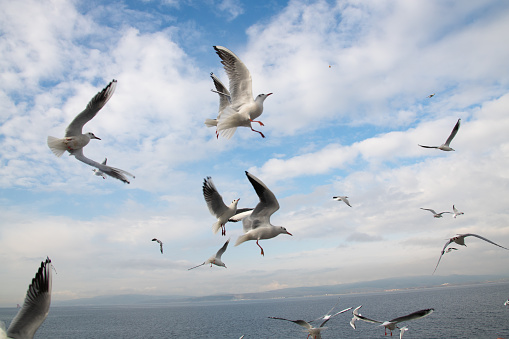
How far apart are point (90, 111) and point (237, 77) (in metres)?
3.88

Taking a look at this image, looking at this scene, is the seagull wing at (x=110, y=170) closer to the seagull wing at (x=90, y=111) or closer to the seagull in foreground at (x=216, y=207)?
the seagull wing at (x=90, y=111)

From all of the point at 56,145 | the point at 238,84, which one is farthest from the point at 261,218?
the point at 56,145

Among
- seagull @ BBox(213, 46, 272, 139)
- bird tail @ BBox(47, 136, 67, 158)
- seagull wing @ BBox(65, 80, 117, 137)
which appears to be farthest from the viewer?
seagull @ BBox(213, 46, 272, 139)

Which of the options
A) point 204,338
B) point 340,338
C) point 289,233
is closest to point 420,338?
point 340,338

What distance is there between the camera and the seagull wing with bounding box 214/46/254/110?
10000 millimetres

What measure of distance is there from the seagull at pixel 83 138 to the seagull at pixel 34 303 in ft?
13.2

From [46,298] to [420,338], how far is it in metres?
51.2

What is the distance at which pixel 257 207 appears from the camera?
8789 mm

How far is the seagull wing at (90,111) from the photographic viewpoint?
898 centimetres

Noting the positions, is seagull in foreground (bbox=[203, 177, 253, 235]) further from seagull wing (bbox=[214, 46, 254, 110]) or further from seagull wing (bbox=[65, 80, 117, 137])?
seagull wing (bbox=[65, 80, 117, 137])

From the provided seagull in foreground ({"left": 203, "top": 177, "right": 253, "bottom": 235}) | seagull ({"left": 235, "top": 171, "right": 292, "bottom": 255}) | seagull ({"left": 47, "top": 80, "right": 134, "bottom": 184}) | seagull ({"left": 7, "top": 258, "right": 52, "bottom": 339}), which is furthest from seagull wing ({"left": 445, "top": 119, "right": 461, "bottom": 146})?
seagull ({"left": 7, "top": 258, "right": 52, "bottom": 339})

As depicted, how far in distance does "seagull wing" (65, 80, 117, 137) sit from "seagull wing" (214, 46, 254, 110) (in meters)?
3.09

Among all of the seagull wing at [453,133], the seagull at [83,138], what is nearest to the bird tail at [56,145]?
the seagull at [83,138]

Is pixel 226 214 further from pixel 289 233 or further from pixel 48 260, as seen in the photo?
pixel 48 260
